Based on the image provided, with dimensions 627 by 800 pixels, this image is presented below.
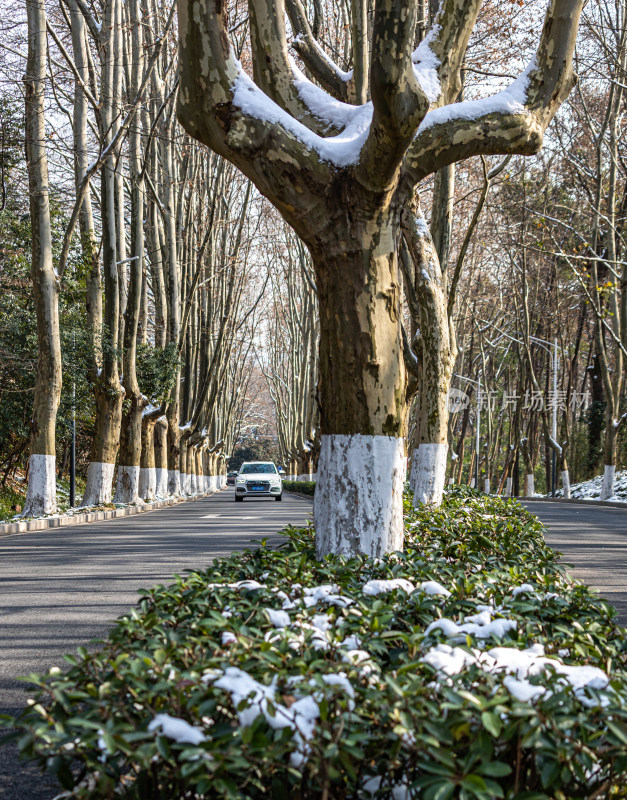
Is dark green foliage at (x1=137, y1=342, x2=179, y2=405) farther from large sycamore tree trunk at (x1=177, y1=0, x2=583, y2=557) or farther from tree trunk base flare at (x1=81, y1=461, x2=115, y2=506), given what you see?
large sycamore tree trunk at (x1=177, y1=0, x2=583, y2=557)

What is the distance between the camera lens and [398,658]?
2910mm

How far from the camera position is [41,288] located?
54.9 ft

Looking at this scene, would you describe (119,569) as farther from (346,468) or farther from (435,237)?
(435,237)

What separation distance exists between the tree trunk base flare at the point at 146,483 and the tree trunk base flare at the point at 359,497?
21.8m

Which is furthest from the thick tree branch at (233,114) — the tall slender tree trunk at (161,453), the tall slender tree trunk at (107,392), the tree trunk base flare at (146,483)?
the tall slender tree trunk at (161,453)

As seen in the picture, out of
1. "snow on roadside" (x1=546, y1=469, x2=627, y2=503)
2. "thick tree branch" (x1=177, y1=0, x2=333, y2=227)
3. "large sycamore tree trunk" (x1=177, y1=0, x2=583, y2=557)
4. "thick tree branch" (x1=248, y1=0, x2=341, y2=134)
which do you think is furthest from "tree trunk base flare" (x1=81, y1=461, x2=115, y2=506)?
"thick tree branch" (x1=177, y1=0, x2=333, y2=227)

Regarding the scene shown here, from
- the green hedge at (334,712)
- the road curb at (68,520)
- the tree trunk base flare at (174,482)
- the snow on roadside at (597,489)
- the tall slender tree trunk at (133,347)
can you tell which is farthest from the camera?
the tree trunk base flare at (174,482)

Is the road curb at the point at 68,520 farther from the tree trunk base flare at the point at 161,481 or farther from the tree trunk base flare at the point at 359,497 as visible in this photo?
the tree trunk base flare at the point at 359,497

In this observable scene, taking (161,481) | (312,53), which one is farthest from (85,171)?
(161,481)

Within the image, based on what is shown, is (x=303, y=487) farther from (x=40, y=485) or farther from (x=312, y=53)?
(x=312, y=53)

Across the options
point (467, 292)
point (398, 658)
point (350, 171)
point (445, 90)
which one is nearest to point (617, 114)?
point (467, 292)

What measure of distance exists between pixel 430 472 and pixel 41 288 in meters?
9.06

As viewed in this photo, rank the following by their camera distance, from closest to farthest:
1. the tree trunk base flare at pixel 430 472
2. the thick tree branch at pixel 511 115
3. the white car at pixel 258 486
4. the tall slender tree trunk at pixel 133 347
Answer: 1. the thick tree branch at pixel 511 115
2. the tree trunk base flare at pixel 430 472
3. the tall slender tree trunk at pixel 133 347
4. the white car at pixel 258 486

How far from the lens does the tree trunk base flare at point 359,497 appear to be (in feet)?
18.2
